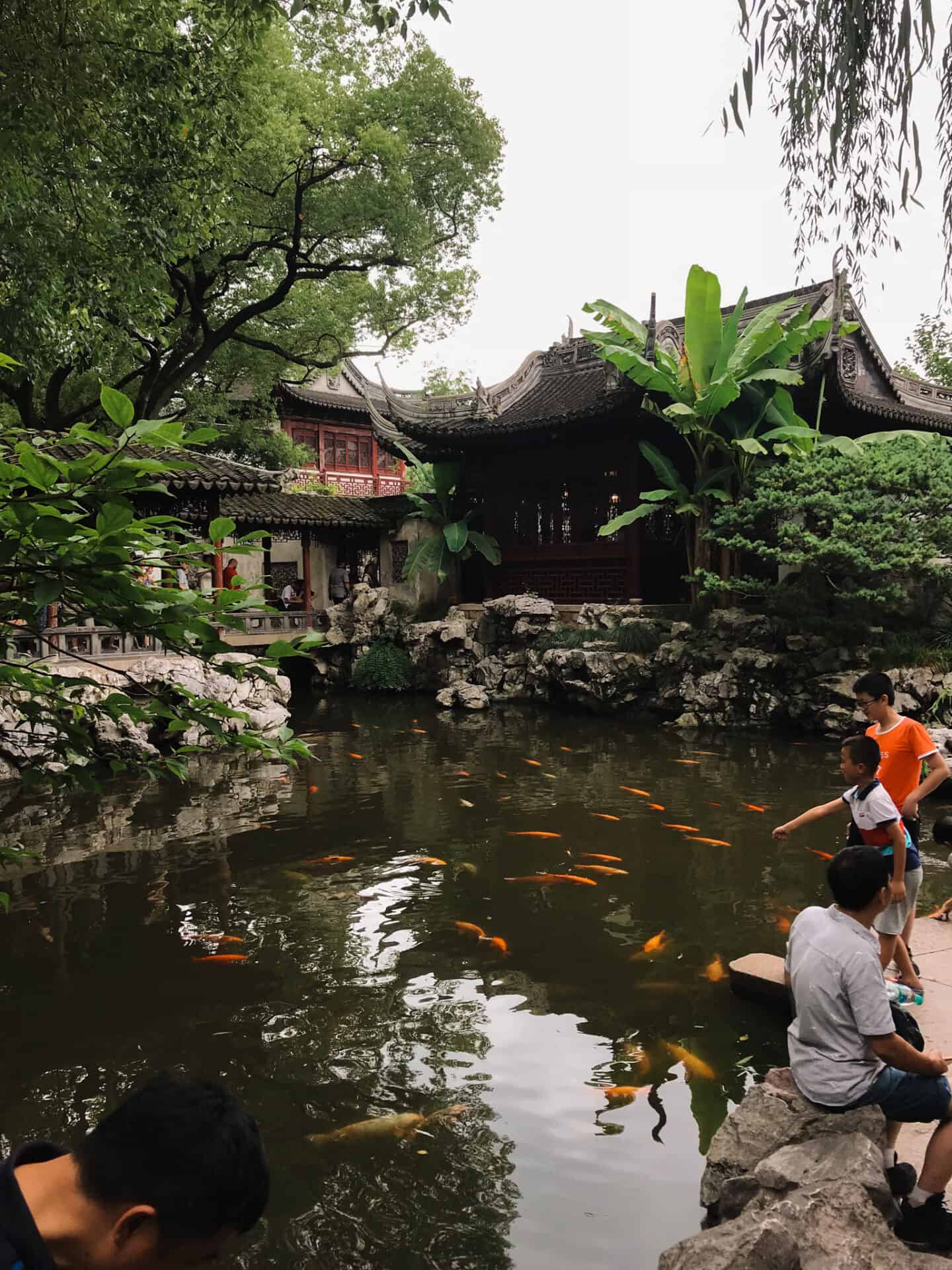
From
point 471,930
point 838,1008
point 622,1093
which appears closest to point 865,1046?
point 838,1008

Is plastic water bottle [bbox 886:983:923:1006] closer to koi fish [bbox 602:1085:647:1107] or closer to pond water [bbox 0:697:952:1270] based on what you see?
pond water [bbox 0:697:952:1270]

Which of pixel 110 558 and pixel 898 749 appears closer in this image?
pixel 110 558

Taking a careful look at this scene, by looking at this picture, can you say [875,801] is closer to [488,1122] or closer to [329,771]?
[488,1122]

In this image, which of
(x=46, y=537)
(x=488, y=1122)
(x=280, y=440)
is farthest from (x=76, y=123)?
(x=280, y=440)

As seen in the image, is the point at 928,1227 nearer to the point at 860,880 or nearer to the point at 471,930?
the point at 860,880

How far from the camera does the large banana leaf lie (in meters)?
13.7

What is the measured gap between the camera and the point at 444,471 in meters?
19.9

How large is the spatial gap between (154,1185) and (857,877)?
7.11ft

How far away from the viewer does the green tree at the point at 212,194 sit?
279 inches

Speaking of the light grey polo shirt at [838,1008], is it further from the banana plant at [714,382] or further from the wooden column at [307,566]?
the wooden column at [307,566]

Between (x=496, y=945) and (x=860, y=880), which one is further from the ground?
(x=860, y=880)

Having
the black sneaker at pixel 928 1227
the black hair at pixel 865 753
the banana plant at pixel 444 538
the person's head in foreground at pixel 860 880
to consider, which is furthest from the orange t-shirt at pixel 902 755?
the banana plant at pixel 444 538

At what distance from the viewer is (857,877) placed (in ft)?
8.79

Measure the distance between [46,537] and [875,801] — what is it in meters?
3.36
